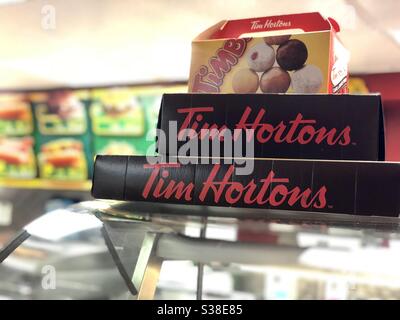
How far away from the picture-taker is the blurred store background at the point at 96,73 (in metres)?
1.87

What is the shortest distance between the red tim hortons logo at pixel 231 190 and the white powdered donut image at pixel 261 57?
0.60 ft

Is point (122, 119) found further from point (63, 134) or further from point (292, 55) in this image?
point (292, 55)

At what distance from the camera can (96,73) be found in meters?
2.87

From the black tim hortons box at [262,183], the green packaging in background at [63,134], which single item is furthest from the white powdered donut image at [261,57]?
the green packaging in background at [63,134]

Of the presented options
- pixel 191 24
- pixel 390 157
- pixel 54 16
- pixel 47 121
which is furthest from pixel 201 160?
pixel 47 121

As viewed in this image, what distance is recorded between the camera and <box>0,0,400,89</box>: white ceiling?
5.83ft

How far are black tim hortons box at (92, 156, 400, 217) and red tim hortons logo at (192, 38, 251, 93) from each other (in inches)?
6.0

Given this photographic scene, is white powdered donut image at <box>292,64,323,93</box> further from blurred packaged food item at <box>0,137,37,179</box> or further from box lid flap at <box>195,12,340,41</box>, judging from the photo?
blurred packaged food item at <box>0,137,37,179</box>

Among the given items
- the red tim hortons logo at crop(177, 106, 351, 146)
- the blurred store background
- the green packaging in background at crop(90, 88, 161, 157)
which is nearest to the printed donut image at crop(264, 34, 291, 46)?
the red tim hortons logo at crop(177, 106, 351, 146)

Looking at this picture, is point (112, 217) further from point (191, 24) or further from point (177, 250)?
point (191, 24)

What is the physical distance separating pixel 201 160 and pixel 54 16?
1.69 metres

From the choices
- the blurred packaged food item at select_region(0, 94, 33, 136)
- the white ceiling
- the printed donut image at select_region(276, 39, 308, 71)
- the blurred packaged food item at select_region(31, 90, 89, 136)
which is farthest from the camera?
the blurred packaged food item at select_region(0, 94, 33, 136)

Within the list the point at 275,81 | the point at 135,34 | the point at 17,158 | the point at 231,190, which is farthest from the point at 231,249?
the point at 17,158
